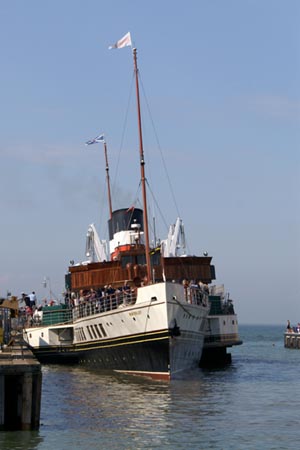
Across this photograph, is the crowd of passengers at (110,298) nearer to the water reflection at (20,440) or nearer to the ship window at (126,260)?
the ship window at (126,260)

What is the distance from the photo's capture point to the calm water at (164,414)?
2228cm

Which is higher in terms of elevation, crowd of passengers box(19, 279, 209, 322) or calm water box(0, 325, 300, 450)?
crowd of passengers box(19, 279, 209, 322)

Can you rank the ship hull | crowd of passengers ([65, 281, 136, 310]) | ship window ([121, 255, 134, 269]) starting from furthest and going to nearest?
1. ship window ([121, 255, 134, 269])
2. crowd of passengers ([65, 281, 136, 310])
3. the ship hull

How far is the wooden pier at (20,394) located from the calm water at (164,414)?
1.50 ft

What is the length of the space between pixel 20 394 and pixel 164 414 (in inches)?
248

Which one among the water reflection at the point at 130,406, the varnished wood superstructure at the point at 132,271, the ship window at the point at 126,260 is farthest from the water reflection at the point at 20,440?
the ship window at the point at 126,260

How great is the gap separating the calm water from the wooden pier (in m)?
0.46

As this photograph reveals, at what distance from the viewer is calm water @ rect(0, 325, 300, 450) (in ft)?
73.1

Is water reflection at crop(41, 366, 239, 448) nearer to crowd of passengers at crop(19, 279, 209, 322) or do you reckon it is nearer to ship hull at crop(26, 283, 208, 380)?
ship hull at crop(26, 283, 208, 380)

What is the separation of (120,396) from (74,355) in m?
17.4

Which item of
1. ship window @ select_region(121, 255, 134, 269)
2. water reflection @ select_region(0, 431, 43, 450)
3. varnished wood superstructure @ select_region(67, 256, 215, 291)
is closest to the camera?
water reflection @ select_region(0, 431, 43, 450)

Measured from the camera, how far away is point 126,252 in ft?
172

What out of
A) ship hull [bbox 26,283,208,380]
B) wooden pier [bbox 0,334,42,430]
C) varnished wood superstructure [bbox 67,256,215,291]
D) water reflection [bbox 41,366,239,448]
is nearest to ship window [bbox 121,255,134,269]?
varnished wood superstructure [bbox 67,256,215,291]

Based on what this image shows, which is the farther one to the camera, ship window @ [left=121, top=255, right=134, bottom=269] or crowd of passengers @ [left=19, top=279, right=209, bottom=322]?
ship window @ [left=121, top=255, right=134, bottom=269]
